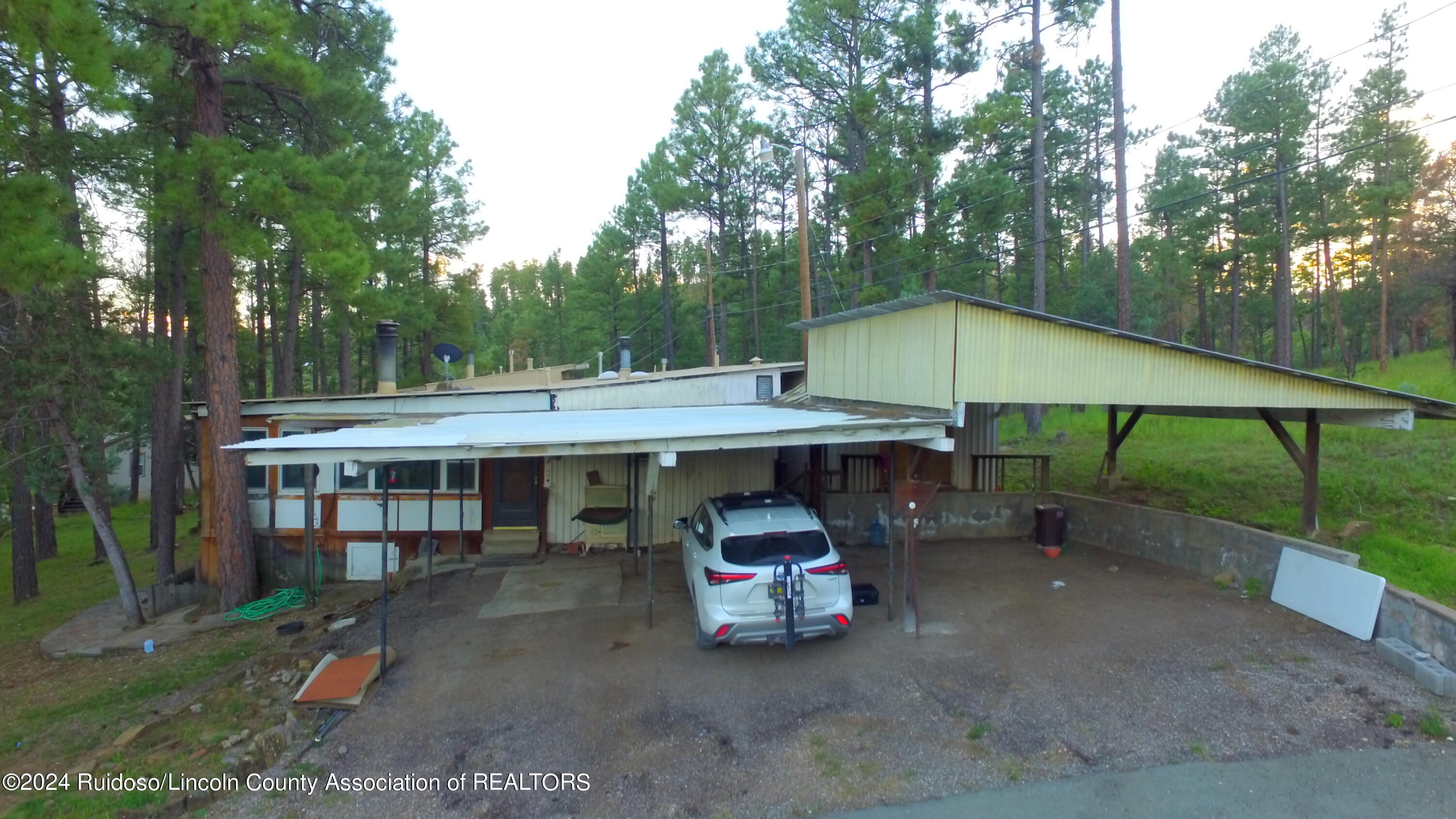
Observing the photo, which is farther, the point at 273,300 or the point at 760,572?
the point at 273,300

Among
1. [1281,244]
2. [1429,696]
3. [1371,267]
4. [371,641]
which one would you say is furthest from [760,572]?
[1371,267]

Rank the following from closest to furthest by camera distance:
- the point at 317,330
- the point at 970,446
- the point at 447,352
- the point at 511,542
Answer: the point at 511,542, the point at 970,446, the point at 447,352, the point at 317,330

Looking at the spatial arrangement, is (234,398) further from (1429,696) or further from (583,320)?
(583,320)

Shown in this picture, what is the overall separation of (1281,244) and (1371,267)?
12860mm

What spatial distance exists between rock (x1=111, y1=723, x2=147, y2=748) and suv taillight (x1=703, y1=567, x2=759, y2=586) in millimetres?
5402

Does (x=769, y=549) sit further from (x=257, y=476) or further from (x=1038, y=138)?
(x=1038, y=138)

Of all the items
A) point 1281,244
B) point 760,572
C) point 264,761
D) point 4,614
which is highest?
point 1281,244

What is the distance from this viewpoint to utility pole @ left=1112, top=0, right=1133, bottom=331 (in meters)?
16.5

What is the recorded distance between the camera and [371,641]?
26.4ft

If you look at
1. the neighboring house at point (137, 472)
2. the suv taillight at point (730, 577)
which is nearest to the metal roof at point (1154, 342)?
the suv taillight at point (730, 577)

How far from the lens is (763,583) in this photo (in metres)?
6.63

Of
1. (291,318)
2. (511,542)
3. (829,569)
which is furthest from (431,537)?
(291,318)

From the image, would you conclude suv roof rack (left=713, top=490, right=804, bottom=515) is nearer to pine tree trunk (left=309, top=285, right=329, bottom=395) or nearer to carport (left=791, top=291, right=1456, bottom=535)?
carport (left=791, top=291, right=1456, bottom=535)

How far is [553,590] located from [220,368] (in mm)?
7056
